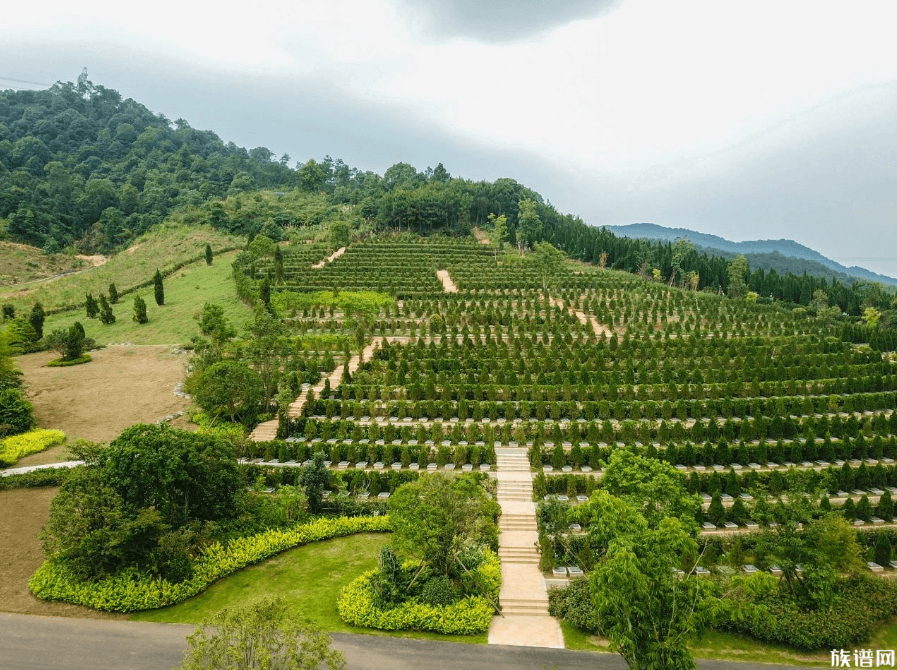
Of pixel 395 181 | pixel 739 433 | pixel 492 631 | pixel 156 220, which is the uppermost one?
pixel 395 181

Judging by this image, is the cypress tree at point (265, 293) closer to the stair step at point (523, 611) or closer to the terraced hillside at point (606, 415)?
the terraced hillside at point (606, 415)

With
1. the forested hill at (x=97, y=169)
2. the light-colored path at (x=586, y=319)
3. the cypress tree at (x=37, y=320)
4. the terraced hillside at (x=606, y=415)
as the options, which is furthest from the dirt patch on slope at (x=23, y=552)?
the forested hill at (x=97, y=169)

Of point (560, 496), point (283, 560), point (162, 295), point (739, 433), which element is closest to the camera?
point (283, 560)

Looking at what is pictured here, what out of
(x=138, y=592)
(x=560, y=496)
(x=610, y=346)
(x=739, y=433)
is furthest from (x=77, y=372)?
(x=739, y=433)

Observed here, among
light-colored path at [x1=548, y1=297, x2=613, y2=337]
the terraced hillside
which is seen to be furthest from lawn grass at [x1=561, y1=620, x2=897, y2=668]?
light-colored path at [x1=548, y1=297, x2=613, y2=337]

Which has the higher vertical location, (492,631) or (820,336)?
(820,336)

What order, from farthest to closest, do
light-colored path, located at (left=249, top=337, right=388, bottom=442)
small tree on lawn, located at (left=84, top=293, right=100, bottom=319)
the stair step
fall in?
small tree on lawn, located at (left=84, top=293, right=100, bottom=319), light-colored path, located at (left=249, top=337, right=388, bottom=442), the stair step

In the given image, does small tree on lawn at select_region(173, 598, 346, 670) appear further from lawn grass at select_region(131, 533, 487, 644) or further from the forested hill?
the forested hill

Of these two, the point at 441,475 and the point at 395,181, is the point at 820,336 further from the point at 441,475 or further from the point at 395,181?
the point at 395,181
